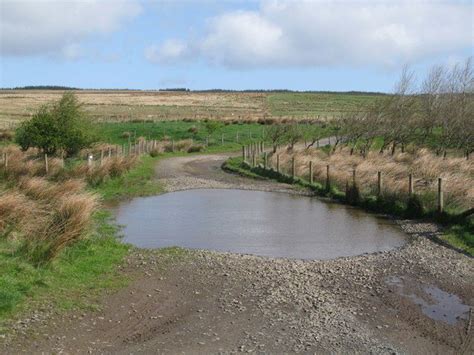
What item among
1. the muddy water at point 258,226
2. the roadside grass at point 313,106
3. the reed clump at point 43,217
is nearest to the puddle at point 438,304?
the muddy water at point 258,226

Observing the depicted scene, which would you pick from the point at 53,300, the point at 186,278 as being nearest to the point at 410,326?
the point at 186,278

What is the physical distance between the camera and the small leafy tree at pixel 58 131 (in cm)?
3238

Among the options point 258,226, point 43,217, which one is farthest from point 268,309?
point 258,226

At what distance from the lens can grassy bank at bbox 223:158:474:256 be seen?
14695 millimetres

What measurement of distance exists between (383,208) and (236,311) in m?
11.6

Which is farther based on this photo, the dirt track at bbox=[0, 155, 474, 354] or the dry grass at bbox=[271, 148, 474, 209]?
the dry grass at bbox=[271, 148, 474, 209]

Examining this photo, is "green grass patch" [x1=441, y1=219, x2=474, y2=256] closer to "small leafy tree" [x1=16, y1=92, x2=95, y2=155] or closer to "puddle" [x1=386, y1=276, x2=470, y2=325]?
"puddle" [x1=386, y1=276, x2=470, y2=325]

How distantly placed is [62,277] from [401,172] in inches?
665

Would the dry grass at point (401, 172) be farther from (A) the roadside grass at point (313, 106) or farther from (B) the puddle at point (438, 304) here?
(A) the roadside grass at point (313, 106)

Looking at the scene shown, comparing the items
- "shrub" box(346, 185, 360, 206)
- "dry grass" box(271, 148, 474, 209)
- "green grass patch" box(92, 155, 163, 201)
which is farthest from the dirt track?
"green grass patch" box(92, 155, 163, 201)

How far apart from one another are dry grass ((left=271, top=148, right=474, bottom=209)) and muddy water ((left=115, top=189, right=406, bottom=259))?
180 cm

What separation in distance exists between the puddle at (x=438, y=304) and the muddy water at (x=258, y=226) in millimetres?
2873

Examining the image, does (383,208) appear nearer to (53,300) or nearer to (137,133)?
(53,300)

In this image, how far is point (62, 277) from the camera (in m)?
10.6
